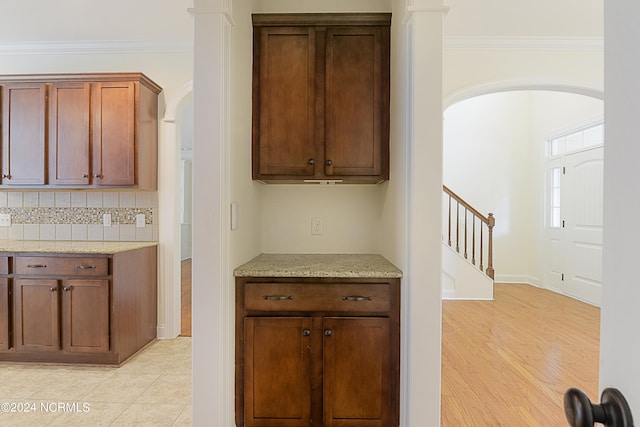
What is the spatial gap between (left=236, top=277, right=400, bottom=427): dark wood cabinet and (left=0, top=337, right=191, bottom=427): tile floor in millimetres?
724

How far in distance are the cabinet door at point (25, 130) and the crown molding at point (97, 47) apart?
1.82ft

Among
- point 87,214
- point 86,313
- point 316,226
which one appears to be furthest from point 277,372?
point 87,214

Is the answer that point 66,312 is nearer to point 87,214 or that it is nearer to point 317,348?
point 87,214

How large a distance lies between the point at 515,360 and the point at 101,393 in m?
3.30

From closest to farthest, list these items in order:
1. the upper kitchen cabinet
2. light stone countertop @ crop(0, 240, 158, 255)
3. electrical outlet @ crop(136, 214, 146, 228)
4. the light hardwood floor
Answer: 1. the upper kitchen cabinet
2. the light hardwood floor
3. light stone countertop @ crop(0, 240, 158, 255)
4. electrical outlet @ crop(136, 214, 146, 228)

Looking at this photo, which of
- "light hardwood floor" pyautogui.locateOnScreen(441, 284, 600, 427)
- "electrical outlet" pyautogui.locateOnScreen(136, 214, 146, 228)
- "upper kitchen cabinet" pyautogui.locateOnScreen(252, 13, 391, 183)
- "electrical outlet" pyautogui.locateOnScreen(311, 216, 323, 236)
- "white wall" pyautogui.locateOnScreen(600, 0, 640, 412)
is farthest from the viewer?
"electrical outlet" pyautogui.locateOnScreen(136, 214, 146, 228)

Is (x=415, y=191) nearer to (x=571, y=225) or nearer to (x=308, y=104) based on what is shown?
(x=308, y=104)

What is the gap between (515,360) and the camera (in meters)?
2.91

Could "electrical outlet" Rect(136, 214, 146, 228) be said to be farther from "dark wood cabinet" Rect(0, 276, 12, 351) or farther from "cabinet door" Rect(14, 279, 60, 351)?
"dark wood cabinet" Rect(0, 276, 12, 351)

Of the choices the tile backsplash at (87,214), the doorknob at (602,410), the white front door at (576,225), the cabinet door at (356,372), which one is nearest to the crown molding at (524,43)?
the white front door at (576,225)

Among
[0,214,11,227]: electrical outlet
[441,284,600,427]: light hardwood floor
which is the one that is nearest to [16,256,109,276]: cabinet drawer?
[0,214,11,227]: electrical outlet

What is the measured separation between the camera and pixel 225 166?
164 cm

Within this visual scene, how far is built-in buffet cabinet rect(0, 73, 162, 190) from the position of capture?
2922 mm

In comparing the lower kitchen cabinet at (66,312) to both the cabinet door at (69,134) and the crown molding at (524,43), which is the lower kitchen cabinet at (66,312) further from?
the crown molding at (524,43)
